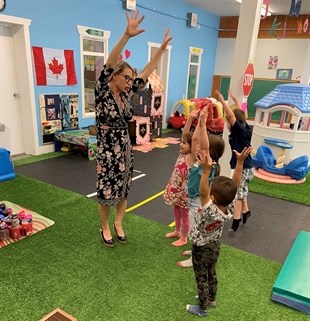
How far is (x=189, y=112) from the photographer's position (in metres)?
8.20

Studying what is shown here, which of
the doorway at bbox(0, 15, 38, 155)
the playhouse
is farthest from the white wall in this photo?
the doorway at bbox(0, 15, 38, 155)

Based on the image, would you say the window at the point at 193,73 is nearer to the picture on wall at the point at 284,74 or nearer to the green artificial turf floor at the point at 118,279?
the picture on wall at the point at 284,74

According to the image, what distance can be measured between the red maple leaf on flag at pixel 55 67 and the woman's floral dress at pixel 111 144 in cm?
360

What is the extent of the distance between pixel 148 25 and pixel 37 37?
3.29 m

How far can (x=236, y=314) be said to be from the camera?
2070mm

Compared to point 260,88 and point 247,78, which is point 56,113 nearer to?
point 247,78

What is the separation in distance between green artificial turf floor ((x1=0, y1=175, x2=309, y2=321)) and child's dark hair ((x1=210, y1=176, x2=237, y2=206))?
2.93ft

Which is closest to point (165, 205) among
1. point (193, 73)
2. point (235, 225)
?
point (235, 225)

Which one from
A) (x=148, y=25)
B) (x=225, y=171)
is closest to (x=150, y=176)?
(x=225, y=171)

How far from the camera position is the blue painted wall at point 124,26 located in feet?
16.8

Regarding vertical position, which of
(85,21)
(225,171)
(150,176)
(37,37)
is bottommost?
(150,176)

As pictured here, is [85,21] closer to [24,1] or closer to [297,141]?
[24,1]

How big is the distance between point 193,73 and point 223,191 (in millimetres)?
8880

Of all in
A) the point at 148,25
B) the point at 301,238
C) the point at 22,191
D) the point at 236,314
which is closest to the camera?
the point at 236,314
